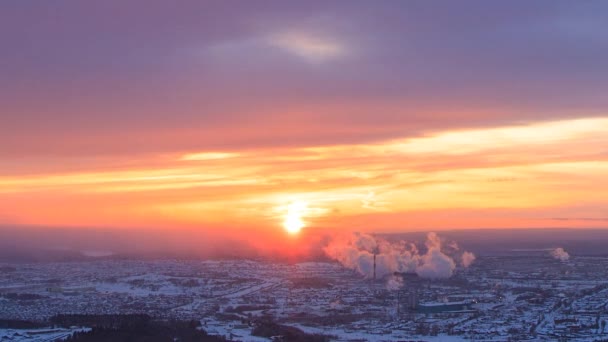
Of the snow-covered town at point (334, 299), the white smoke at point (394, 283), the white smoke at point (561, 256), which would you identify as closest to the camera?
the snow-covered town at point (334, 299)

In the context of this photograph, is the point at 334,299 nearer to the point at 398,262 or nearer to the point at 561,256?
the point at 398,262

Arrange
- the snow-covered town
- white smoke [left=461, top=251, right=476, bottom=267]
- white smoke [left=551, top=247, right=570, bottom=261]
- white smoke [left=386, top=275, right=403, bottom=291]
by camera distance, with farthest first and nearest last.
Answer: white smoke [left=551, top=247, right=570, bottom=261]
white smoke [left=461, top=251, right=476, bottom=267]
white smoke [left=386, top=275, right=403, bottom=291]
the snow-covered town

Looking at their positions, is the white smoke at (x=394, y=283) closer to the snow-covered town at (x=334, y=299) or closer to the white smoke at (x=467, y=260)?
the snow-covered town at (x=334, y=299)

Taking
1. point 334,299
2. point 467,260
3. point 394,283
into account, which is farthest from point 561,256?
point 334,299

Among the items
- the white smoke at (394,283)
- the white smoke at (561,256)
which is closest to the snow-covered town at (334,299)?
the white smoke at (394,283)

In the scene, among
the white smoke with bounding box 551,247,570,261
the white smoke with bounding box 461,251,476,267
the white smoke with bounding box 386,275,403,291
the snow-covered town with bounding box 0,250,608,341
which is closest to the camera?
the snow-covered town with bounding box 0,250,608,341

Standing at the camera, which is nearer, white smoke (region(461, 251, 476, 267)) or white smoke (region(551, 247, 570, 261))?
white smoke (region(461, 251, 476, 267))

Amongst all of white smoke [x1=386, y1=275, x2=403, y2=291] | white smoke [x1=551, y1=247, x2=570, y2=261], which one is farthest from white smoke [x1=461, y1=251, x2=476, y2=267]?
white smoke [x1=386, y1=275, x2=403, y2=291]

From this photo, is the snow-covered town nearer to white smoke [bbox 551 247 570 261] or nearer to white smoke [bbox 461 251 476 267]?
white smoke [bbox 461 251 476 267]

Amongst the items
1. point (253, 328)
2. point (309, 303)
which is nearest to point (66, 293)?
point (309, 303)
